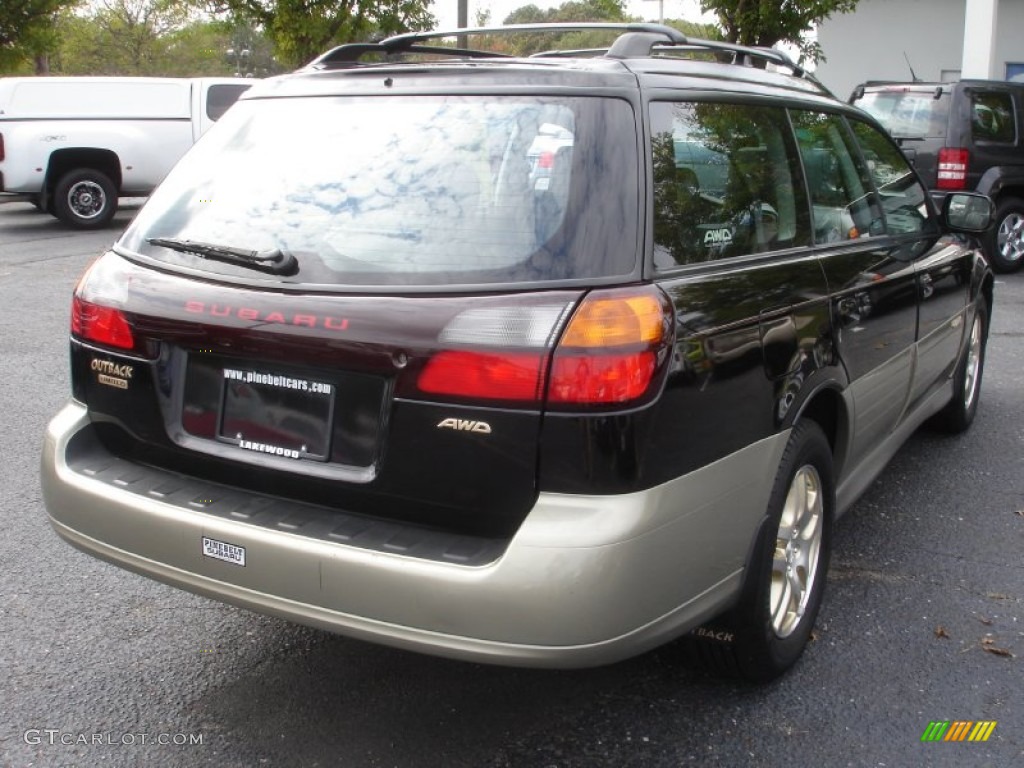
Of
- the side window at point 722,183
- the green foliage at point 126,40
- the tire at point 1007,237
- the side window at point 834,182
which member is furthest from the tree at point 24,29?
the side window at point 722,183

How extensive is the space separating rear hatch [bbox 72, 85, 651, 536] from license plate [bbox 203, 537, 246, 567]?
0.18 meters

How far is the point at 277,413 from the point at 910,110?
10.1 m

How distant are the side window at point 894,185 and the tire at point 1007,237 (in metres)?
7.31

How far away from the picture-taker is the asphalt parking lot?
295cm

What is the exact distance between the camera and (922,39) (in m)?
23.0

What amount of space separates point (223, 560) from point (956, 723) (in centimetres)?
204

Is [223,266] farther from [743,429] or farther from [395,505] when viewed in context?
[743,429]

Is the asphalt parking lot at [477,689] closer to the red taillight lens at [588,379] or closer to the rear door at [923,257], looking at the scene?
the rear door at [923,257]

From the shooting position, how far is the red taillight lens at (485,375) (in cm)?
245

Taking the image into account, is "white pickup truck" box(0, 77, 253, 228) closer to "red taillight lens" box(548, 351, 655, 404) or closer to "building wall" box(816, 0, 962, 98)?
"red taillight lens" box(548, 351, 655, 404)

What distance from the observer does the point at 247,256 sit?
2803mm

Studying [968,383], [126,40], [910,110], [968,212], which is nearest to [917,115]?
[910,110]

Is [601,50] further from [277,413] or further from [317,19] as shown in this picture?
[317,19]

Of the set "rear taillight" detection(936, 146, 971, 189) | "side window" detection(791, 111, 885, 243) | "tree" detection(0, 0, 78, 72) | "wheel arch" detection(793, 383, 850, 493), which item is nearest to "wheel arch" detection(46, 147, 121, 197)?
"rear taillight" detection(936, 146, 971, 189)
